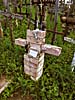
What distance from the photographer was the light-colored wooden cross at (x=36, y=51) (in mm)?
2670

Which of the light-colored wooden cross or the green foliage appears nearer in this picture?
the light-colored wooden cross

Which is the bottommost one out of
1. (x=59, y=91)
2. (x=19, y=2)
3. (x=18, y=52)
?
(x=59, y=91)

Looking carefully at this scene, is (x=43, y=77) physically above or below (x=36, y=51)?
below

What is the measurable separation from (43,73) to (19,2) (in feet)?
5.83

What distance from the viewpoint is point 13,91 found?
3.16 metres

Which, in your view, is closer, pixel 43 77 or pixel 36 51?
pixel 36 51

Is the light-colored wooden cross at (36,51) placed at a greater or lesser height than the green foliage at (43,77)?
greater

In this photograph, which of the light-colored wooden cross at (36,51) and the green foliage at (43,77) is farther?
the green foliage at (43,77)

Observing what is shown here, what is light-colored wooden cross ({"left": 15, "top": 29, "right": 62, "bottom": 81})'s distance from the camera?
2670 millimetres

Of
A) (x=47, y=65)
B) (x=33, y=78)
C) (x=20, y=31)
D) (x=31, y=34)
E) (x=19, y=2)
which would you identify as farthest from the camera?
(x=19, y=2)

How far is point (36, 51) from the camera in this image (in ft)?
9.27

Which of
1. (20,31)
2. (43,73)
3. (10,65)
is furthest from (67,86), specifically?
Answer: (20,31)

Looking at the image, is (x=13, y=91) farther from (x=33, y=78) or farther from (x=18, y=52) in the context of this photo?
(x=18, y=52)

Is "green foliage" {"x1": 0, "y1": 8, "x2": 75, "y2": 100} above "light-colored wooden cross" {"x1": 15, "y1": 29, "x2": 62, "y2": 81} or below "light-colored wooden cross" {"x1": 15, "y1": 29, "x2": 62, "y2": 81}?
below
